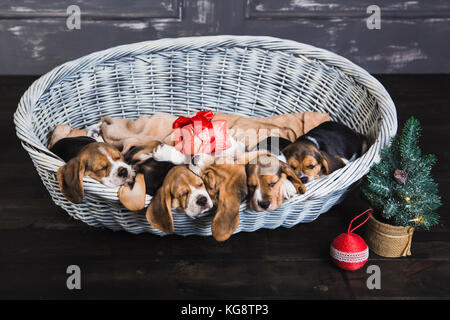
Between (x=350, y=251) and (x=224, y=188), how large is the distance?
0.40 meters

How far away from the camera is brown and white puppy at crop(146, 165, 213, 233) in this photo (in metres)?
1.26

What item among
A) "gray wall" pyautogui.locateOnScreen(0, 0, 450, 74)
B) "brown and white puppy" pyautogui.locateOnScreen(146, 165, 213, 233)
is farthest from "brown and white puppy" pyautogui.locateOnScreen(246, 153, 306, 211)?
"gray wall" pyautogui.locateOnScreen(0, 0, 450, 74)

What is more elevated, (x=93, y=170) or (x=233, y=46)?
(x=233, y=46)

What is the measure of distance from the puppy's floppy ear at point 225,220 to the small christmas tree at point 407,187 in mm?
408

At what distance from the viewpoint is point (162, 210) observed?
1260 millimetres

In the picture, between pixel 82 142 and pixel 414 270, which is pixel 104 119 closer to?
pixel 82 142

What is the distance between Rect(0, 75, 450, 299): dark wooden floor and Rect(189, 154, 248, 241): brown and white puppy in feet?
0.61

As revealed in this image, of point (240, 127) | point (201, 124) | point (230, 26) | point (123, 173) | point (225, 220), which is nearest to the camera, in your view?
point (225, 220)

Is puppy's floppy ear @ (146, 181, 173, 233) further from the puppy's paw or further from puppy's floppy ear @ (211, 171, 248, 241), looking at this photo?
the puppy's paw

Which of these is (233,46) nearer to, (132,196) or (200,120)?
(200,120)

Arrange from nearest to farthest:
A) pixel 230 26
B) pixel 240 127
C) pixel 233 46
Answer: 1. pixel 240 127
2. pixel 233 46
3. pixel 230 26

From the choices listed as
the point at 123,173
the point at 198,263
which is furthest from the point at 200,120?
the point at 198,263

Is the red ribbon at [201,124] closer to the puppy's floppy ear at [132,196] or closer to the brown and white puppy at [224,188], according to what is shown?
the brown and white puppy at [224,188]
